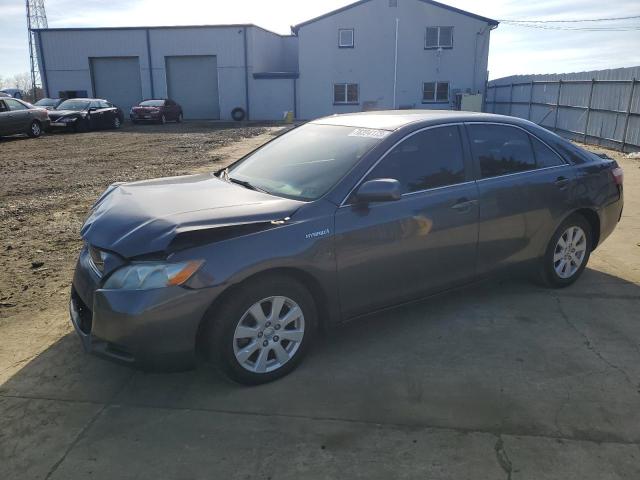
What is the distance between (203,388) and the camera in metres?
3.37

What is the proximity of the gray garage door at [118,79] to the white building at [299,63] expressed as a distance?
7cm

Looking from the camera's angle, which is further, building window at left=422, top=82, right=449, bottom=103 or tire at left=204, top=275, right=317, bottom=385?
building window at left=422, top=82, right=449, bottom=103

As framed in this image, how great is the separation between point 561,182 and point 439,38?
30.5 metres

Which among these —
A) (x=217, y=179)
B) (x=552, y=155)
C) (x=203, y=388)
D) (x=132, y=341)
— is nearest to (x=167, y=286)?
(x=132, y=341)

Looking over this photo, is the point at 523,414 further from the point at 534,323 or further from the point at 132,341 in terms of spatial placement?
the point at 132,341

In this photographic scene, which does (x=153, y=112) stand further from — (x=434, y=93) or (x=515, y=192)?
(x=515, y=192)

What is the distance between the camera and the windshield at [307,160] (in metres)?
3.70

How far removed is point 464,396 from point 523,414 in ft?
1.14

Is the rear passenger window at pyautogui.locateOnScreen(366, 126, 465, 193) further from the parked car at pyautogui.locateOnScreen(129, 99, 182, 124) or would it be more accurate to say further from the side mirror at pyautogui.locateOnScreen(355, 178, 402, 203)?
the parked car at pyautogui.locateOnScreen(129, 99, 182, 124)

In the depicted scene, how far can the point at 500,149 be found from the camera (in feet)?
14.5

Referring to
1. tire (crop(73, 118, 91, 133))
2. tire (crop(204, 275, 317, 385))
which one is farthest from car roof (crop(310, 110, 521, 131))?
tire (crop(73, 118, 91, 133))

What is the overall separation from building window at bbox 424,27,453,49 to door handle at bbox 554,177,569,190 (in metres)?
30.1

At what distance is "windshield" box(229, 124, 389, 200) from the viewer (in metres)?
3.70

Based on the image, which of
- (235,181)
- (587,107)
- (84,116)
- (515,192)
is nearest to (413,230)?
(515,192)
